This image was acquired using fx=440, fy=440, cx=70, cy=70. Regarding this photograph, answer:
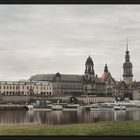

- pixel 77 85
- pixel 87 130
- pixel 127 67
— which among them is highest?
pixel 127 67

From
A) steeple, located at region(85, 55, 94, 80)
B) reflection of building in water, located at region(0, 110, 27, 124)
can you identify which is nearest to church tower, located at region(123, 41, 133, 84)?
steeple, located at region(85, 55, 94, 80)

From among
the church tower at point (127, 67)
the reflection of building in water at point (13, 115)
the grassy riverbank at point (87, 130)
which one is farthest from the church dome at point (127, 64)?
the reflection of building in water at point (13, 115)

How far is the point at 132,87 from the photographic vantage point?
980 centimetres

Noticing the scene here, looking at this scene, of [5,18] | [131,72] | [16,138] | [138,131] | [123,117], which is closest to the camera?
[16,138]

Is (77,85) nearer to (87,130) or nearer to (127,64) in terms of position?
(127,64)

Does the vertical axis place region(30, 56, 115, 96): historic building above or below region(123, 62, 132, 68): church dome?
below

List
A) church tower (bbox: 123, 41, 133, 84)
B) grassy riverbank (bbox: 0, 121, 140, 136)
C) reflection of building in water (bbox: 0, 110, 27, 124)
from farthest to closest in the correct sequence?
reflection of building in water (bbox: 0, 110, 27, 124) → church tower (bbox: 123, 41, 133, 84) → grassy riverbank (bbox: 0, 121, 140, 136)

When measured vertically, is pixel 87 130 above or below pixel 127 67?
below

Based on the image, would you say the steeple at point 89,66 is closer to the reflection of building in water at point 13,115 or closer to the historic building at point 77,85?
the historic building at point 77,85

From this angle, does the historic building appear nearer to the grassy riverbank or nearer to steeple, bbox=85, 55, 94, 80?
steeple, bbox=85, 55, 94, 80

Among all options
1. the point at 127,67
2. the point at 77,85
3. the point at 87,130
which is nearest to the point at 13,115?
the point at 77,85
